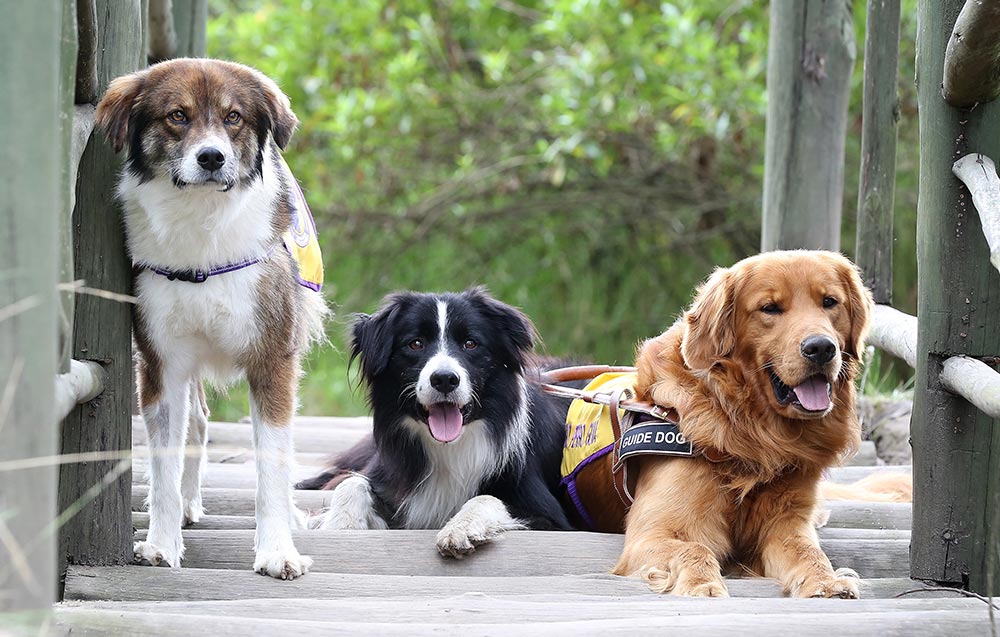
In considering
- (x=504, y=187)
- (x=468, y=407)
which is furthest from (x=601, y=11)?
(x=468, y=407)

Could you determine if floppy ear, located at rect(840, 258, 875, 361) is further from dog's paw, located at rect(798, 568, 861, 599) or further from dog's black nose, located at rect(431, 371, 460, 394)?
dog's black nose, located at rect(431, 371, 460, 394)

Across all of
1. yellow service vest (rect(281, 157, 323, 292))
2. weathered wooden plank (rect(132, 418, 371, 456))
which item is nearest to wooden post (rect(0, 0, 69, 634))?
yellow service vest (rect(281, 157, 323, 292))

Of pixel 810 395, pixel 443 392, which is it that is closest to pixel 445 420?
pixel 443 392

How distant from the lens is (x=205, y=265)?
9.73 feet

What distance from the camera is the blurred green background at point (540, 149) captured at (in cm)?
755

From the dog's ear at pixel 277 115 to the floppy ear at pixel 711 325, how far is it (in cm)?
139

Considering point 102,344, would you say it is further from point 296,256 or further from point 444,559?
point 444,559

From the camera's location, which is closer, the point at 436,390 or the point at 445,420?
the point at 436,390

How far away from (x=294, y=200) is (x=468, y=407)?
936 millimetres

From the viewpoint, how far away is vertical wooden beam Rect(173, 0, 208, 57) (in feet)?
16.9

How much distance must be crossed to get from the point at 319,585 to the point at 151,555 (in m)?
0.49

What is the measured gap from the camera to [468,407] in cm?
376

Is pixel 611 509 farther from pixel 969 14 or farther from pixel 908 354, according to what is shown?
pixel 969 14

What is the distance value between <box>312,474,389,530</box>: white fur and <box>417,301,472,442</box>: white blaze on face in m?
0.38
